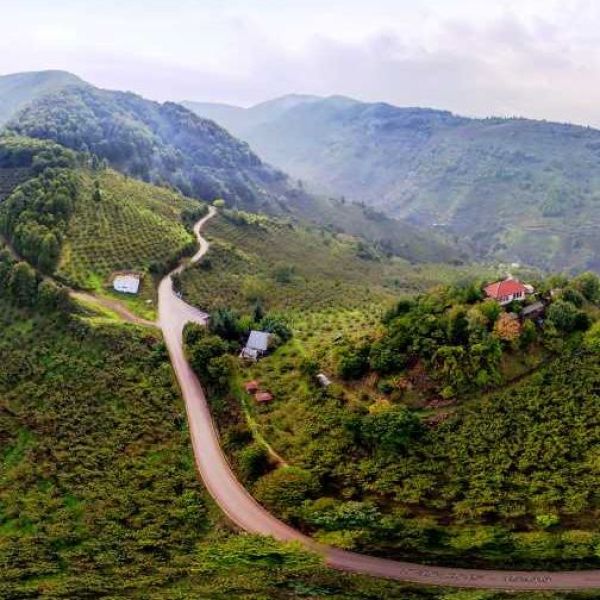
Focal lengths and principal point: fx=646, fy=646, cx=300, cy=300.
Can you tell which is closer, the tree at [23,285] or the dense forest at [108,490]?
the dense forest at [108,490]

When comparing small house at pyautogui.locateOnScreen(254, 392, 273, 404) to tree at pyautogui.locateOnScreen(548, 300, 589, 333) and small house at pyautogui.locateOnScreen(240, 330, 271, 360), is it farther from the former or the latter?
tree at pyautogui.locateOnScreen(548, 300, 589, 333)

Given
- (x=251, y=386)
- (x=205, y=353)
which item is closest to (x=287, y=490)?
(x=251, y=386)

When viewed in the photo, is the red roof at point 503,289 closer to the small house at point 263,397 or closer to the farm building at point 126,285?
the small house at point 263,397

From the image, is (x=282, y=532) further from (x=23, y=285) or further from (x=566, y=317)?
(x=23, y=285)

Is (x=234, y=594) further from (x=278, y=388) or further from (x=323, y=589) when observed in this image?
(x=278, y=388)

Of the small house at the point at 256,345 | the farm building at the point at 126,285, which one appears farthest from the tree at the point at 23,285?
the small house at the point at 256,345

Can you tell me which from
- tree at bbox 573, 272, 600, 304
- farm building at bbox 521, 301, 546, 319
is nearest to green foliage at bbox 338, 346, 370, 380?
farm building at bbox 521, 301, 546, 319
